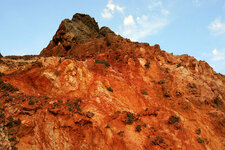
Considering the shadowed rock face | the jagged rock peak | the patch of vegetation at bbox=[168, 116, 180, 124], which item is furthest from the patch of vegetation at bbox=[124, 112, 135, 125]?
the jagged rock peak

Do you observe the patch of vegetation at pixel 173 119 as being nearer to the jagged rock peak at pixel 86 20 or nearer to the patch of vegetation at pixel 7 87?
the patch of vegetation at pixel 7 87

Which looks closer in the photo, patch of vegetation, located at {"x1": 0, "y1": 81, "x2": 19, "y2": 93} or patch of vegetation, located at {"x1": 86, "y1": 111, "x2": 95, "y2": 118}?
patch of vegetation, located at {"x1": 0, "y1": 81, "x2": 19, "y2": 93}

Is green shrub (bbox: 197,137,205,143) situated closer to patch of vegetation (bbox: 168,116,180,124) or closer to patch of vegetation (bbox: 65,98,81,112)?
patch of vegetation (bbox: 168,116,180,124)

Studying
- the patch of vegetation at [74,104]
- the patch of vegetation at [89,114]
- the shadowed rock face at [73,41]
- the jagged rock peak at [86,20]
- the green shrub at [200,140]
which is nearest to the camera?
the patch of vegetation at [89,114]

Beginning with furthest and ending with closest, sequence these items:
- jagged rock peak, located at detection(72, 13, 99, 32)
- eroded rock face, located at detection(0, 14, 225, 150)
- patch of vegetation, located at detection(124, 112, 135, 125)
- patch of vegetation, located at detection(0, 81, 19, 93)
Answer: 1. jagged rock peak, located at detection(72, 13, 99, 32)
2. patch of vegetation, located at detection(124, 112, 135, 125)
3. patch of vegetation, located at detection(0, 81, 19, 93)
4. eroded rock face, located at detection(0, 14, 225, 150)

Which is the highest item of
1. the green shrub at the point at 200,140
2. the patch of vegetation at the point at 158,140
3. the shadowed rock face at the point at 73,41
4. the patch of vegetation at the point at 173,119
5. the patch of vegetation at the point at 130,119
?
the shadowed rock face at the point at 73,41

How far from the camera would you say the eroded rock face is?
43.3 ft

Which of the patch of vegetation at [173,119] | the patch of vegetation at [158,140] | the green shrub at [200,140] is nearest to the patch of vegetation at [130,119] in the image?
the patch of vegetation at [158,140]

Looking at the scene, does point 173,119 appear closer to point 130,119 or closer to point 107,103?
point 130,119

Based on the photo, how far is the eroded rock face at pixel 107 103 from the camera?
519 inches

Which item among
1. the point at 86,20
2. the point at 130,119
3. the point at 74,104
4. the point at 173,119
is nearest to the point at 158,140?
the point at 130,119

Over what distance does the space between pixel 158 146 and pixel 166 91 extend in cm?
827

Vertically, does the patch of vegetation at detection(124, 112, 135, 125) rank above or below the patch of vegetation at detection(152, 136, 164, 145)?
above

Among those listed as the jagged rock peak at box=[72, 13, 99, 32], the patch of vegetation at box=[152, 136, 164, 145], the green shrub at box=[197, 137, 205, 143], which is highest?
the jagged rock peak at box=[72, 13, 99, 32]
